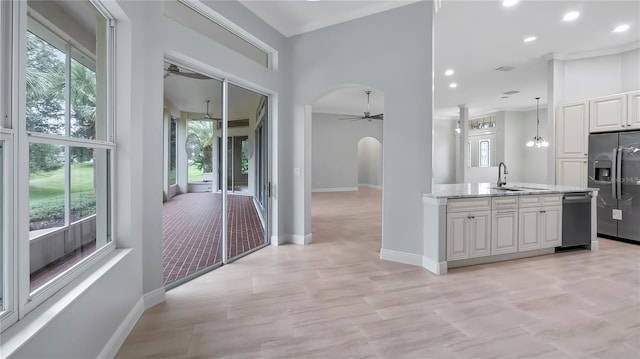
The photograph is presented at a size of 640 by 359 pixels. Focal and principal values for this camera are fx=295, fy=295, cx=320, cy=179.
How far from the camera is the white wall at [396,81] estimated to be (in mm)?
3762

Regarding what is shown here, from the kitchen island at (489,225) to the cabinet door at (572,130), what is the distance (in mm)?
1617

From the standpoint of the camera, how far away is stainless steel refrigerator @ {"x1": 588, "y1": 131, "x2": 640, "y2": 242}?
4.73 metres

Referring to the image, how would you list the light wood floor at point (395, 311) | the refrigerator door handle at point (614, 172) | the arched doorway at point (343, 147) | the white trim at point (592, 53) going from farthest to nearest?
the arched doorway at point (343, 147) → the white trim at point (592, 53) → the refrigerator door handle at point (614, 172) → the light wood floor at point (395, 311)

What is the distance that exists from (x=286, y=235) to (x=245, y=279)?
1.60m

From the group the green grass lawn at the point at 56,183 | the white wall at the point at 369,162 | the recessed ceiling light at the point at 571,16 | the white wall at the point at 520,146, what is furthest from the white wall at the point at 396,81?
the white wall at the point at 369,162

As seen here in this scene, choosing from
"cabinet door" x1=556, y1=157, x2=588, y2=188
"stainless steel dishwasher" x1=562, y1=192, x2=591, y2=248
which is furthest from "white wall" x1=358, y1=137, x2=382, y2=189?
"stainless steel dishwasher" x1=562, y1=192, x2=591, y2=248

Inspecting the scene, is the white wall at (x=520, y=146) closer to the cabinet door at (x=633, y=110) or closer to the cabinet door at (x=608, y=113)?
the cabinet door at (x=608, y=113)

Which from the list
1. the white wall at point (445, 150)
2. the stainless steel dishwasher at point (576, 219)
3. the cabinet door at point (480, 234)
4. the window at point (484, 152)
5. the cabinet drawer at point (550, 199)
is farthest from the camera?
the white wall at point (445, 150)

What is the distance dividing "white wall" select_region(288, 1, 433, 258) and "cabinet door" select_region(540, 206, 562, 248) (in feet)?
6.00

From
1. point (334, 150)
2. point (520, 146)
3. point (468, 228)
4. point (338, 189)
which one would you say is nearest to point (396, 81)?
point (468, 228)

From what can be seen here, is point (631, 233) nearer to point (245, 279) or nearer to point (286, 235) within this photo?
point (286, 235)

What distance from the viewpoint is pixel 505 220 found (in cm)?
389

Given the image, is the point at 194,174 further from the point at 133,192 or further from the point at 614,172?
the point at 614,172

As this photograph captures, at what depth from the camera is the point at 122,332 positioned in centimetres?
213
